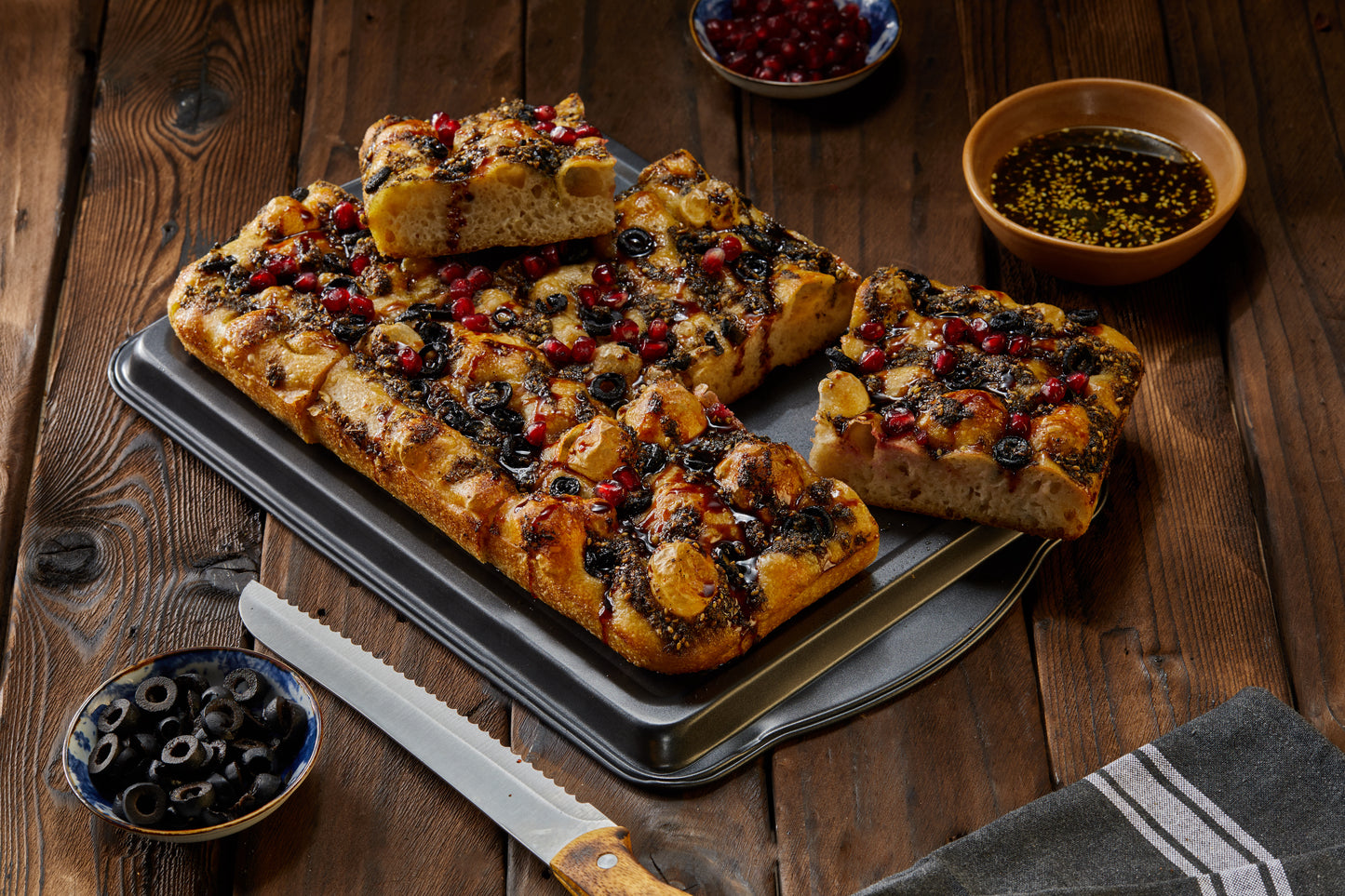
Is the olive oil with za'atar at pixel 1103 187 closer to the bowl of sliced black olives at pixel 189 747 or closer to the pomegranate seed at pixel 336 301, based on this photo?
the pomegranate seed at pixel 336 301

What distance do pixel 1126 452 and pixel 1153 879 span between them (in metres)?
1.62

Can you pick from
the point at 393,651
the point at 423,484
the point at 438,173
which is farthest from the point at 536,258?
the point at 393,651

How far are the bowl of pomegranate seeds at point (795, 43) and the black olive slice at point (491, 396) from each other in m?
2.17

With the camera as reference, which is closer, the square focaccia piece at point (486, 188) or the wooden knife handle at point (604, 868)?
the wooden knife handle at point (604, 868)

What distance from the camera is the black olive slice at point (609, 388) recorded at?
4.41 meters

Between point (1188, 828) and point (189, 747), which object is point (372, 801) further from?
point (1188, 828)

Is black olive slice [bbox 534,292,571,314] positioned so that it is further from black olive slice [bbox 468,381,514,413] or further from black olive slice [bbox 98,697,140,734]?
black olive slice [bbox 98,697,140,734]

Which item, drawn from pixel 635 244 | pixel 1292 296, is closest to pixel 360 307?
pixel 635 244

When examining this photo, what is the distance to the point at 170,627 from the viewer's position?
431 cm

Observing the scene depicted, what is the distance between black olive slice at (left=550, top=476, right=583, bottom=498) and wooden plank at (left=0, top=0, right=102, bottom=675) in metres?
1.71

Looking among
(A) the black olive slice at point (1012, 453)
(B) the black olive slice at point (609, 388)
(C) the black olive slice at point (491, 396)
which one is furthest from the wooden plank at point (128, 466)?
(A) the black olive slice at point (1012, 453)

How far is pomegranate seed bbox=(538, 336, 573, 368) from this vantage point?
4.50 meters

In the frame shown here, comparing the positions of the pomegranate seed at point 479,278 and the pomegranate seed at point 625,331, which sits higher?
the pomegranate seed at point 479,278

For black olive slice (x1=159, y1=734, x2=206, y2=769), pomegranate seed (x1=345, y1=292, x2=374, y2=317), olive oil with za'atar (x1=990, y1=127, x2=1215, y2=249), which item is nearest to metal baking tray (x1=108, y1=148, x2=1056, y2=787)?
pomegranate seed (x1=345, y1=292, x2=374, y2=317)
